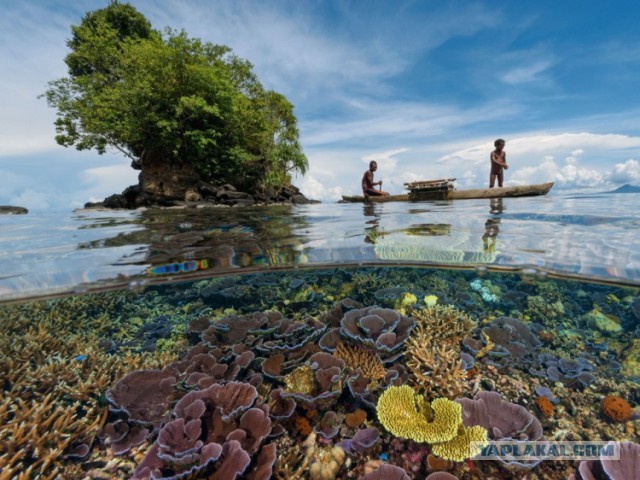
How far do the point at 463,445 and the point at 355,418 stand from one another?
4.19ft

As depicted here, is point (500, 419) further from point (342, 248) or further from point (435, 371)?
point (342, 248)

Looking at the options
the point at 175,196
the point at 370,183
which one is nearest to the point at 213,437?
the point at 370,183

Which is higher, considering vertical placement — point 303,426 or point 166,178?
point 166,178

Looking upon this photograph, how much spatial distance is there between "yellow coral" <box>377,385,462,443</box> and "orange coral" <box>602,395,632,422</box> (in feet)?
9.36

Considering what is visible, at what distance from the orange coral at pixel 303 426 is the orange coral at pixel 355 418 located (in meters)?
0.50

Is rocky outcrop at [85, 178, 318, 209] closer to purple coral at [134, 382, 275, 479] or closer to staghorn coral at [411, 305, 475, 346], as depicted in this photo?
staghorn coral at [411, 305, 475, 346]

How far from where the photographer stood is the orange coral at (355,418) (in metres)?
3.52

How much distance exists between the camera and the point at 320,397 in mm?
3461

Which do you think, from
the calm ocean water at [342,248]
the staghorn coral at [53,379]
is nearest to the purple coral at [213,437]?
the staghorn coral at [53,379]

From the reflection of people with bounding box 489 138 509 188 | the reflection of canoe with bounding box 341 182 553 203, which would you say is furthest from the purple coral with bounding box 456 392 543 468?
the reflection of people with bounding box 489 138 509 188

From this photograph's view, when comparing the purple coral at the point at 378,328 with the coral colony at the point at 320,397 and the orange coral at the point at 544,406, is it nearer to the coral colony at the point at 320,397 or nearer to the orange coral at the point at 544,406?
the coral colony at the point at 320,397

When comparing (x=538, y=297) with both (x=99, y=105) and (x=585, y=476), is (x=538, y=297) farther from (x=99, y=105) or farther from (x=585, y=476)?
(x=99, y=105)

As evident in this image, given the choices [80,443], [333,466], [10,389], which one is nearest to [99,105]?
[10,389]

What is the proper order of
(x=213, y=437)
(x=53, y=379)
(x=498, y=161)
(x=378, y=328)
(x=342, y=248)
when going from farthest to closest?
(x=498, y=161)
(x=342, y=248)
(x=378, y=328)
(x=53, y=379)
(x=213, y=437)
